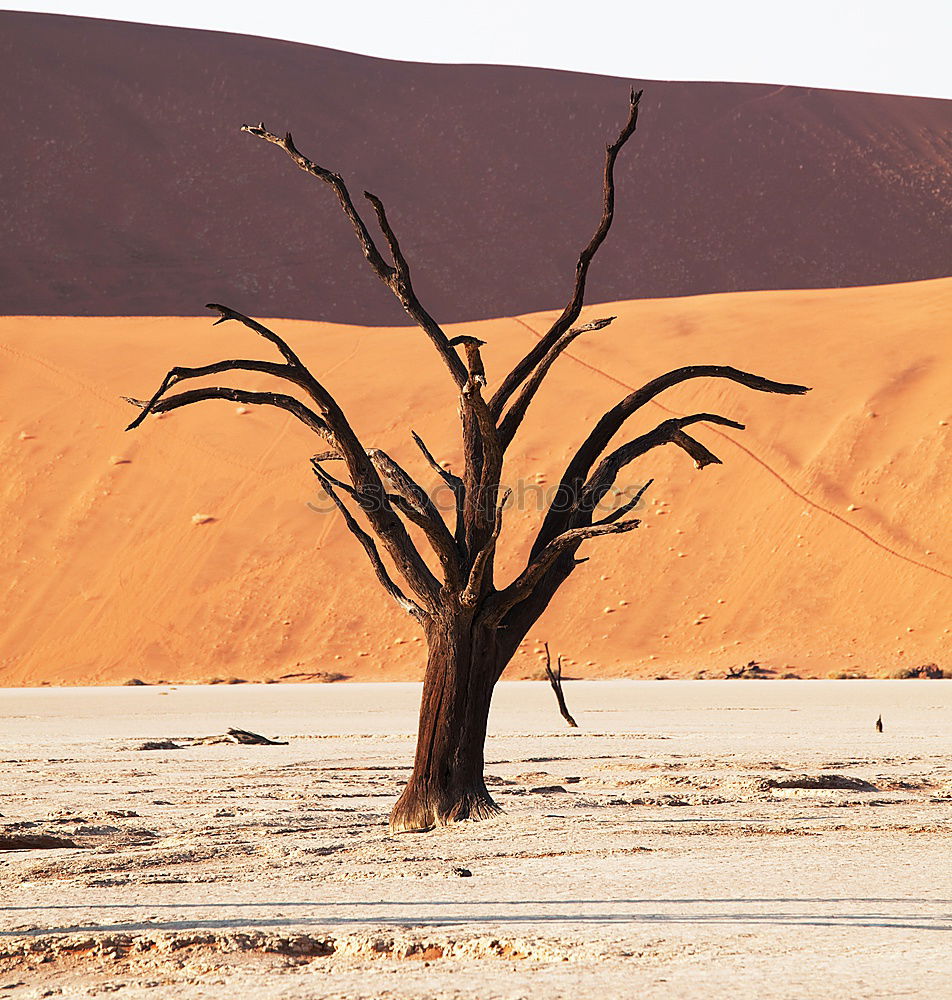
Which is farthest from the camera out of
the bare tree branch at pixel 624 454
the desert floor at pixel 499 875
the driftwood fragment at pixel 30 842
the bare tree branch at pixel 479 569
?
the bare tree branch at pixel 624 454

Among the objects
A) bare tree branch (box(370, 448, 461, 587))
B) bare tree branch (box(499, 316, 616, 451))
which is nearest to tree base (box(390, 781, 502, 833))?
bare tree branch (box(370, 448, 461, 587))

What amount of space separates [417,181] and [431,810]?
62.4 m

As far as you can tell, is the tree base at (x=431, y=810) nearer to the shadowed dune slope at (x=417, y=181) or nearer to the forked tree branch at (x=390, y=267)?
the forked tree branch at (x=390, y=267)

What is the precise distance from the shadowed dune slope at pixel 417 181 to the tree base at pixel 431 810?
164ft

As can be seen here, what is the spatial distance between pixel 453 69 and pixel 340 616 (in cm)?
5036

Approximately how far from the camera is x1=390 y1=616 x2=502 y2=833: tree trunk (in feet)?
31.7

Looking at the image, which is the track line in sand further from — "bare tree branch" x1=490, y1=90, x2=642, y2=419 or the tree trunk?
the tree trunk

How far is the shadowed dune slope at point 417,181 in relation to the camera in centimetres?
6138

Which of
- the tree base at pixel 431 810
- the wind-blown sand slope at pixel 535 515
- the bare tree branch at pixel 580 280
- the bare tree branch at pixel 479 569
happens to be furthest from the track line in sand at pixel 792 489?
the bare tree branch at pixel 479 569

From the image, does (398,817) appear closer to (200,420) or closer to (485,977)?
(485,977)

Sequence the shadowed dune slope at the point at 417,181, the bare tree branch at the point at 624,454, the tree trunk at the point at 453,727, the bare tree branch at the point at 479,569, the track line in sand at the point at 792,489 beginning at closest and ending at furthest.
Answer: the bare tree branch at the point at 479,569, the tree trunk at the point at 453,727, the bare tree branch at the point at 624,454, the track line in sand at the point at 792,489, the shadowed dune slope at the point at 417,181

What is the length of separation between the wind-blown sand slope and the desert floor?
15.6m

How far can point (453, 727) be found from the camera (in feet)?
32.1

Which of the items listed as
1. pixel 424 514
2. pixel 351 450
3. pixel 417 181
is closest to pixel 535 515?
pixel 351 450
